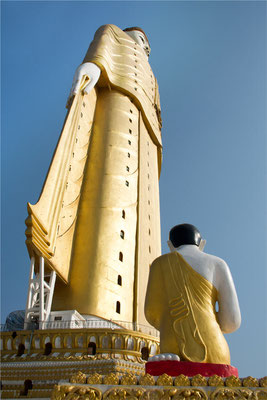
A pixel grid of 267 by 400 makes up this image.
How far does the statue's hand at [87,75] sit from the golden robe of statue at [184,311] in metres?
12.5

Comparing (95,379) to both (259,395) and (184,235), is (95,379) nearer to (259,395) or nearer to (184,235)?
(259,395)

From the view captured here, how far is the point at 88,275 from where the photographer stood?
12.2 metres

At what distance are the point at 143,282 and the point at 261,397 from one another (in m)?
11.5

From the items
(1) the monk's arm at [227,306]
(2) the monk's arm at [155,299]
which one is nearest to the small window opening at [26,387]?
(2) the monk's arm at [155,299]

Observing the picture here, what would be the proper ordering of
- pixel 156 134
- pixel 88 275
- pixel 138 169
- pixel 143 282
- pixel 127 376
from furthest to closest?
pixel 156 134 < pixel 138 169 < pixel 143 282 < pixel 88 275 < pixel 127 376

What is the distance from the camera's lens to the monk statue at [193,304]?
329 cm

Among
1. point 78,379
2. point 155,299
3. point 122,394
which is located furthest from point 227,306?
point 78,379

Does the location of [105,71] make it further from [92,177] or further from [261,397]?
[261,397]

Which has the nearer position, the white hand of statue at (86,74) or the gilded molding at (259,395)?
the gilded molding at (259,395)

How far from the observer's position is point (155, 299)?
3807mm

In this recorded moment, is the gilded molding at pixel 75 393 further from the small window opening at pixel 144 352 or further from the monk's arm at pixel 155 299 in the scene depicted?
the small window opening at pixel 144 352

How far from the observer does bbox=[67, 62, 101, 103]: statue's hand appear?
15.3m

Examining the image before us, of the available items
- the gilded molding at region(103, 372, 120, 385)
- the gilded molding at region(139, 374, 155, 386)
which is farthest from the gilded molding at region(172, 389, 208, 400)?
the gilded molding at region(103, 372, 120, 385)

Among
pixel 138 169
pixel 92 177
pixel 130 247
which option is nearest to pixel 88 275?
pixel 130 247
